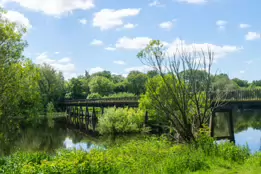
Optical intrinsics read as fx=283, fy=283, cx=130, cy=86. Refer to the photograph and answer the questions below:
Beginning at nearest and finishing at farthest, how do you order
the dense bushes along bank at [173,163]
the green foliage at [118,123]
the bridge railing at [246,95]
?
the dense bushes along bank at [173,163]
the bridge railing at [246,95]
the green foliage at [118,123]

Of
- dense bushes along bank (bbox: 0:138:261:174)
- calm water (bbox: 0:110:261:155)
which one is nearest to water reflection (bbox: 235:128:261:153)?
calm water (bbox: 0:110:261:155)

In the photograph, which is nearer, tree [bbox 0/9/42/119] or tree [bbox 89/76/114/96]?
tree [bbox 0/9/42/119]

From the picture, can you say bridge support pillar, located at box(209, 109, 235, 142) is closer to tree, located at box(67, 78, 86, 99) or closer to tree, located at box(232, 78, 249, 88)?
tree, located at box(67, 78, 86, 99)

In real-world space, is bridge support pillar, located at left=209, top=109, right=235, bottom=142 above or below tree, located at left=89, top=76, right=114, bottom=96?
below

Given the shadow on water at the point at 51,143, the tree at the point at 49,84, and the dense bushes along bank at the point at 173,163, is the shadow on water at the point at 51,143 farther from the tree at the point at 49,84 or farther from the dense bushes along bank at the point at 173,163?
the tree at the point at 49,84

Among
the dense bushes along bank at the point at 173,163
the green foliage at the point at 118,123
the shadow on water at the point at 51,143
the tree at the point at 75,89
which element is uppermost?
the tree at the point at 75,89

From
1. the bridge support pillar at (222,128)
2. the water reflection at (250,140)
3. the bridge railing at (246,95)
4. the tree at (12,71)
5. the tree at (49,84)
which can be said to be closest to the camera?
the tree at (12,71)

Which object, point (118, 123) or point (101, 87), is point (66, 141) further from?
point (101, 87)

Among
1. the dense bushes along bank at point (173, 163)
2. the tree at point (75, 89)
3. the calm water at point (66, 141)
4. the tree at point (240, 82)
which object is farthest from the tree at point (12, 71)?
the tree at point (240, 82)

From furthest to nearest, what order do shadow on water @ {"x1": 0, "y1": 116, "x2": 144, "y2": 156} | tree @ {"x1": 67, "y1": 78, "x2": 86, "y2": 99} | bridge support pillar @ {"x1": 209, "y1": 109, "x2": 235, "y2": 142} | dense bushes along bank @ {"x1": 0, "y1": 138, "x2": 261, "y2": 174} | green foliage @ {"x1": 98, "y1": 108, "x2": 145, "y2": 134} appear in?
tree @ {"x1": 67, "y1": 78, "x2": 86, "y2": 99}, green foliage @ {"x1": 98, "y1": 108, "x2": 145, "y2": 134}, shadow on water @ {"x1": 0, "y1": 116, "x2": 144, "y2": 156}, bridge support pillar @ {"x1": 209, "y1": 109, "x2": 235, "y2": 142}, dense bushes along bank @ {"x1": 0, "y1": 138, "x2": 261, "y2": 174}

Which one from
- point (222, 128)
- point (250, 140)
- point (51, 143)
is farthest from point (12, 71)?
point (222, 128)

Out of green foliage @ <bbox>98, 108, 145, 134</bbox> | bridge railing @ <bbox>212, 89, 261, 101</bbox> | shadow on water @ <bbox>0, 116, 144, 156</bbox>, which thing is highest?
bridge railing @ <bbox>212, 89, 261, 101</bbox>

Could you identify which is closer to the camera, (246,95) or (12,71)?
(12,71)

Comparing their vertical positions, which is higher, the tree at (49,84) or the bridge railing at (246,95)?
the tree at (49,84)
